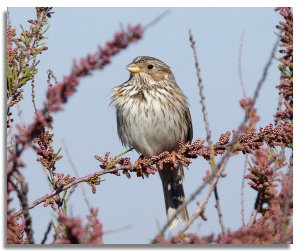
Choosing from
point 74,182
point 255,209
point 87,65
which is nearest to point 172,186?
point 74,182

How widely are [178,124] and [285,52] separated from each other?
875 millimetres

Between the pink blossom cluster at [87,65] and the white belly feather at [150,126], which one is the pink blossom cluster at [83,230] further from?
the white belly feather at [150,126]

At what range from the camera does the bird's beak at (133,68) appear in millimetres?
3610

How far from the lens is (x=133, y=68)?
3.66m

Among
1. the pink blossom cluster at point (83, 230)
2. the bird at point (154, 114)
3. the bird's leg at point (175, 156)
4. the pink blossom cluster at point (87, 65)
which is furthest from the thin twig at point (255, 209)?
the bird at point (154, 114)

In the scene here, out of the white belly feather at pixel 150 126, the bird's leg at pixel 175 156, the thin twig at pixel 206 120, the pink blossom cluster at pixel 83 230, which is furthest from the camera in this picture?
the white belly feather at pixel 150 126

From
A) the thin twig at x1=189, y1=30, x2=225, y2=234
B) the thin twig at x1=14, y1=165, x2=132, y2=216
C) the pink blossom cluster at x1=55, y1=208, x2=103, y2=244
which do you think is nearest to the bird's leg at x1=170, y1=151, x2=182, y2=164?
the thin twig at x1=14, y1=165, x2=132, y2=216

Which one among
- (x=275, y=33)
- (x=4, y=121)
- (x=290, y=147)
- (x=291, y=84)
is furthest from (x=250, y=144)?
(x=4, y=121)

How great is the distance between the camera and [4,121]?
110 inches

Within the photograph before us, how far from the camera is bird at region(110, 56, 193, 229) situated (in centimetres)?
342

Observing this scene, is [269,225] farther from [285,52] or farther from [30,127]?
[285,52]

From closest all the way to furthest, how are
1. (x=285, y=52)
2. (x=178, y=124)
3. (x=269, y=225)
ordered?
(x=269, y=225), (x=285, y=52), (x=178, y=124)

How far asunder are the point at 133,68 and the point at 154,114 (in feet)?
1.35

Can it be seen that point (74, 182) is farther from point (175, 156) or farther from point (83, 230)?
point (83, 230)
